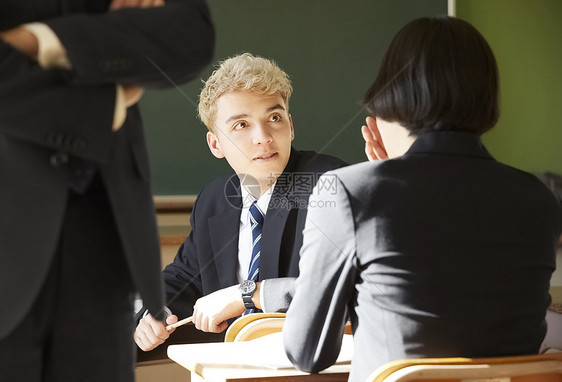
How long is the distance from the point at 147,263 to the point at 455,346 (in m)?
0.60

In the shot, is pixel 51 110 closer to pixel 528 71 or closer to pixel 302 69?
A: pixel 302 69

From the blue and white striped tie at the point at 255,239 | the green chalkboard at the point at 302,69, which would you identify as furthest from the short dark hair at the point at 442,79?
the green chalkboard at the point at 302,69

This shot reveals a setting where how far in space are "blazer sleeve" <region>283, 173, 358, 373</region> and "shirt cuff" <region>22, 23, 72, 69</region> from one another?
1.95 feet

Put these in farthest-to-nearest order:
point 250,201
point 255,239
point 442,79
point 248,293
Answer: point 250,201 < point 255,239 < point 248,293 < point 442,79

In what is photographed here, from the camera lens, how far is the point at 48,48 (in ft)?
2.15

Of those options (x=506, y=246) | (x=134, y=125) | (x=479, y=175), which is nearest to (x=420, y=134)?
(x=479, y=175)

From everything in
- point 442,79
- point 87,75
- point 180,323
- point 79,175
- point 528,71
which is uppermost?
point 528,71

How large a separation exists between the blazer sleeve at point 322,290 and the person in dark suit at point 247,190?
75cm

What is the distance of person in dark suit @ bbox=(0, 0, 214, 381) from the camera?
2.16ft

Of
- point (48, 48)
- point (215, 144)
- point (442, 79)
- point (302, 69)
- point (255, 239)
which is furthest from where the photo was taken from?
point (302, 69)

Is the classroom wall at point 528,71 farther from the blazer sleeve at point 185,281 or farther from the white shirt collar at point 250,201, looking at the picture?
the blazer sleeve at point 185,281

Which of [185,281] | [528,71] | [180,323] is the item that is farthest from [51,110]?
[528,71]

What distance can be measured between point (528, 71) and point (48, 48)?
11.2ft

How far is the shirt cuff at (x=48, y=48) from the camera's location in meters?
0.66
